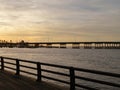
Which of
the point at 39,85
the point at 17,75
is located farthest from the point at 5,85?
the point at 17,75

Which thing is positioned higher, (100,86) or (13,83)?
(13,83)

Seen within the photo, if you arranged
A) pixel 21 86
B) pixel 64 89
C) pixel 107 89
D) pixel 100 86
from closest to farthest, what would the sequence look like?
pixel 64 89, pixel 21 86, pixel 107 89, pixel 100 86

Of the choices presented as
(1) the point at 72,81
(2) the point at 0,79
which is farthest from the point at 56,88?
(2) the point at 0,79

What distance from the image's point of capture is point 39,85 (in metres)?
15.5

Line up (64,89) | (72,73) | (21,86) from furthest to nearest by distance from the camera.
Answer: (21,86), (64,89), (72,73)

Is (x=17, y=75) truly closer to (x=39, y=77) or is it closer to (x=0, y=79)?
(x=0, y=79)

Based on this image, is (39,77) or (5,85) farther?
(39,77)

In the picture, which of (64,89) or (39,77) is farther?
(39,77)

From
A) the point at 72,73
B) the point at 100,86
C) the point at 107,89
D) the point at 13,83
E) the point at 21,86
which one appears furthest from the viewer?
the point at 100,86

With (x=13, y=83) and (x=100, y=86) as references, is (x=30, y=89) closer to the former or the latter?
(x=13, y=83)

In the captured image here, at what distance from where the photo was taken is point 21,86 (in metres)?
15.2

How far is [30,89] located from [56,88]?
4.30ft

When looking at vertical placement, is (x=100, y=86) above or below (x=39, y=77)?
below

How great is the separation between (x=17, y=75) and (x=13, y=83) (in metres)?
3.61
